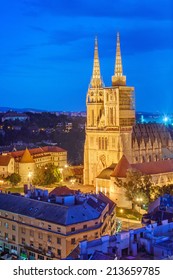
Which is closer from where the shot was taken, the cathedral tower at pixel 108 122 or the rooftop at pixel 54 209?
the rooftop at pixel 54 209

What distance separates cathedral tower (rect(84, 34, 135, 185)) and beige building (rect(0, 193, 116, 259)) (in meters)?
11.8

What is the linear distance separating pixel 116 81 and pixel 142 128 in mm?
3062

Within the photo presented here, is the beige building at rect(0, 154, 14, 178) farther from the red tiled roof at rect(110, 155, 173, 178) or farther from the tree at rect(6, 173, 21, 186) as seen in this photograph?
the red tiled roof at rect(110, 155, 173, 178)

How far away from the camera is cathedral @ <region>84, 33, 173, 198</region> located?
28047mm

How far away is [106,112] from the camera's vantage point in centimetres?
2847

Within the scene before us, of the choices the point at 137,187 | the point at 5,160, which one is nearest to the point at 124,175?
the point at 137,187

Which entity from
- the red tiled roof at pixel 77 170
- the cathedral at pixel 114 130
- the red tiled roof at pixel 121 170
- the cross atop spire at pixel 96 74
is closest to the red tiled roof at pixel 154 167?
the red tiled roof at pixel 121 170

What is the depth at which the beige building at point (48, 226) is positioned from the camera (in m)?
14.0

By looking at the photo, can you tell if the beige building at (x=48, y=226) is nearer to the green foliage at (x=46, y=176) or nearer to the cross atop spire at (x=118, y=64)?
the green foliage at (x=46, y=176)

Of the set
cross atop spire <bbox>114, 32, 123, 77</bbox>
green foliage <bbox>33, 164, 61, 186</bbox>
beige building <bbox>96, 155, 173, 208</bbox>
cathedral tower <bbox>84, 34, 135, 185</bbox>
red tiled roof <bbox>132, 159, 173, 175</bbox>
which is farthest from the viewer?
cross atop spire <bbox>114, 32, 123, 77</bbox>

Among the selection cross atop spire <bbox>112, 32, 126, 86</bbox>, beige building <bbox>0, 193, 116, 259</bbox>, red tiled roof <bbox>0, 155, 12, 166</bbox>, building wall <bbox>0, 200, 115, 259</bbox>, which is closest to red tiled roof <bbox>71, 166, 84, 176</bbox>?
red tiled roof <bbox>0, 155, 12, 166</bbox>

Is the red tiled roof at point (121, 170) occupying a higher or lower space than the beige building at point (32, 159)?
lower
